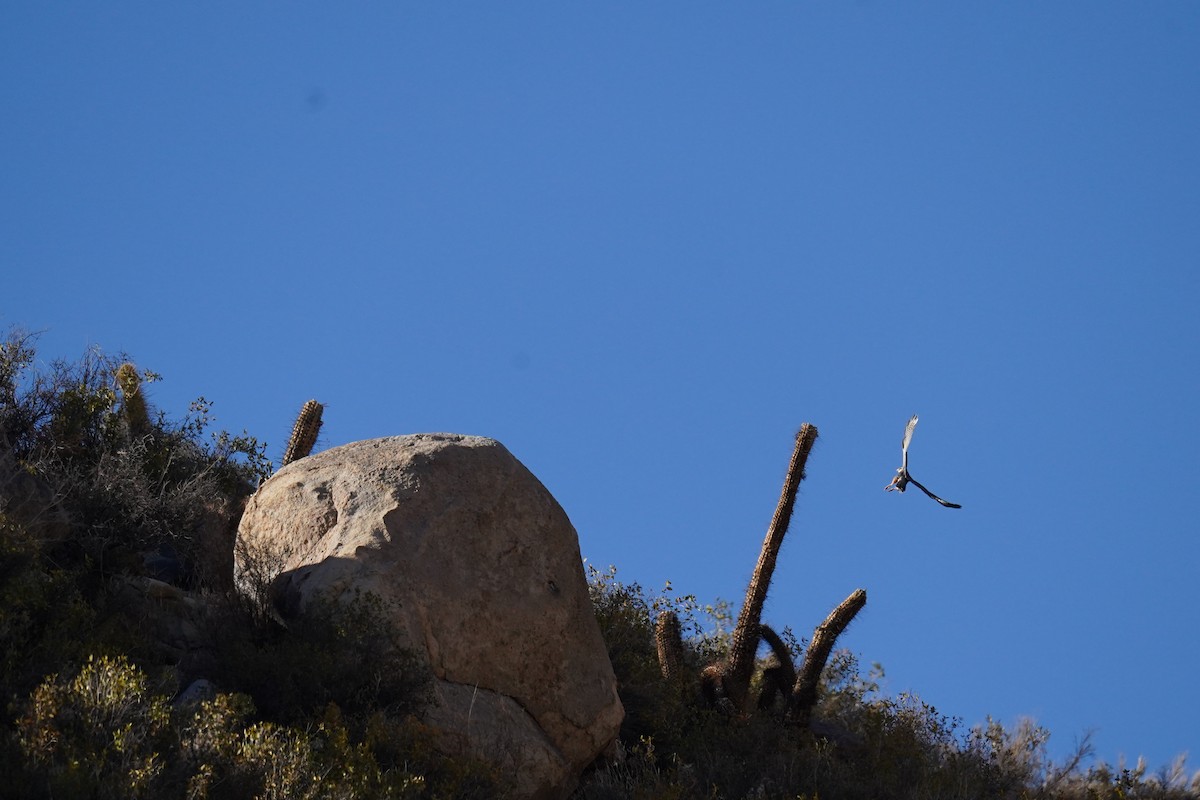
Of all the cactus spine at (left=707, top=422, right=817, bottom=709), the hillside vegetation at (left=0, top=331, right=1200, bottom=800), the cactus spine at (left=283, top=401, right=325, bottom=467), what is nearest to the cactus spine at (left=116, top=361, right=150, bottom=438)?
the hillside vegetation at (left=0, top=331, right=1200, bottom=800)

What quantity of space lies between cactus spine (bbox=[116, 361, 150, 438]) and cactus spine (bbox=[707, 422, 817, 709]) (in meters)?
6.93

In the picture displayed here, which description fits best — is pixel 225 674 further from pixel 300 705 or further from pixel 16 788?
pixel 16 788

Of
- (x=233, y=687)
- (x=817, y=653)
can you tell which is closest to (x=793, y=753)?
(x=817, y=653)

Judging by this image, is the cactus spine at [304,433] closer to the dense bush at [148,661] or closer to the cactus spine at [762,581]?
the dense bush at [148,661]

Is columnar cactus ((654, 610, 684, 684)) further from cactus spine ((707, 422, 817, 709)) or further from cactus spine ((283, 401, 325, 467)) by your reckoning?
cactus spine ((283, 401, 325, 467))

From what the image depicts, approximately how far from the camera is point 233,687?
9.60 meters

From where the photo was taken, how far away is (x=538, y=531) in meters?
11.4

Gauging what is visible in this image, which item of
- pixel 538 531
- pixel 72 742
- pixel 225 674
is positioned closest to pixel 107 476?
pixel 225 674

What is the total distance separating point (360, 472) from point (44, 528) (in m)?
2.67

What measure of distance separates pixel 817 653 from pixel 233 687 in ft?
21.1

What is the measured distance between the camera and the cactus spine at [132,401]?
1455 cm

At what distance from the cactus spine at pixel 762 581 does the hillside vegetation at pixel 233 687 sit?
0.08 meters

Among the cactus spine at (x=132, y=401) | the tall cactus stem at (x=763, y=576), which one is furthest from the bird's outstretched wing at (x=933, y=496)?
the cactus spine at (x=132, y=401)

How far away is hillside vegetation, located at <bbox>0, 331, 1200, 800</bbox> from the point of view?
8.01m
